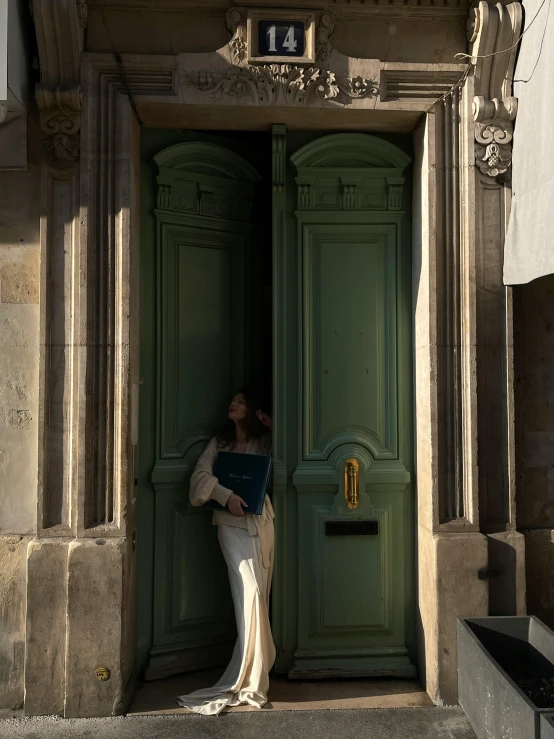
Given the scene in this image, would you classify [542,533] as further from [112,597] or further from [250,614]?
[112,597]

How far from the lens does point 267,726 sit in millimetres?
4496

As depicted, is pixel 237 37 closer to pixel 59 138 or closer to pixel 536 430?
pixel 59 138

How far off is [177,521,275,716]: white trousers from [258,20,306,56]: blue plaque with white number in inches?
127

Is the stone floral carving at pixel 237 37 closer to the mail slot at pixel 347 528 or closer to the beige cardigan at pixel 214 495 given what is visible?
the beige cardigan at pixel 214 495

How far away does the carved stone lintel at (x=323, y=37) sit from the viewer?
4.82m

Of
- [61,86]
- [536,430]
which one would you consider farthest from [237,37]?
[536,430]

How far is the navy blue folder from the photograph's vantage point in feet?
→ 16.4

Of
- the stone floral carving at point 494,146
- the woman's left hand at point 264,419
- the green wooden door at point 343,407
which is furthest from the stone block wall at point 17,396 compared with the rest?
the stone floral carving at point 494,146

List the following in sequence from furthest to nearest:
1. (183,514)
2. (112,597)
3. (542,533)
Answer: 1. (183,514)
2. (542,533)
3. (112,597)

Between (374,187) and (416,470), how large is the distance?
2114 millimetres

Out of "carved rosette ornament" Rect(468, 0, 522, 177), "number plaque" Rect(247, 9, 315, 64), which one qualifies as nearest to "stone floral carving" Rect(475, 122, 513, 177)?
"carved rosette ornament" Rect(468, 0, 522, 177)

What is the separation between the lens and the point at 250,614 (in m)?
4.86

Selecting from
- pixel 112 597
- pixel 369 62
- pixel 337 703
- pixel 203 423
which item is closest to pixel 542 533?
pixel 337 703

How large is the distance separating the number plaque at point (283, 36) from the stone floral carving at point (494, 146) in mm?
1255
